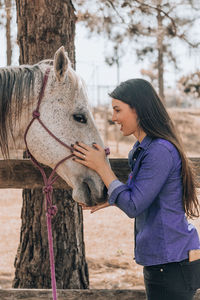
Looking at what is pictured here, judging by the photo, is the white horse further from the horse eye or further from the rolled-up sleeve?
the rolled-up sleeve

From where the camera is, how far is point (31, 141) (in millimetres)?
2018

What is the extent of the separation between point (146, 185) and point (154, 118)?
0.32m

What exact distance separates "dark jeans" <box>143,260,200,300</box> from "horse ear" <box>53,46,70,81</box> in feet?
3.40

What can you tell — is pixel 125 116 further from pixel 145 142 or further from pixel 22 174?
pixel 22 174

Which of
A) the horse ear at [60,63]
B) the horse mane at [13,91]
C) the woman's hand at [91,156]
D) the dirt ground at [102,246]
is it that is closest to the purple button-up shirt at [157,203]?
the woman's hand at [91,156]

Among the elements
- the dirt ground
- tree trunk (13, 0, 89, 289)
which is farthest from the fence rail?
the dirt ground

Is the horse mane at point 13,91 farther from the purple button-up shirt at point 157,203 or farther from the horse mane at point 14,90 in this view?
the purple button-up shirt at point 157,203

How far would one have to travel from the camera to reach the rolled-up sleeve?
160 cm

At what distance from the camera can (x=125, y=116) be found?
1752mm

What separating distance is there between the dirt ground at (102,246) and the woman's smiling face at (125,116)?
9.00 ft

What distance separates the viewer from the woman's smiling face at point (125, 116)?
175cm

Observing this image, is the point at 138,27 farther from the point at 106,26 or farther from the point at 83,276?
the point at 83,276

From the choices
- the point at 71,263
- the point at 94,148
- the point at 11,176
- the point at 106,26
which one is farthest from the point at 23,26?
the point at 106,26

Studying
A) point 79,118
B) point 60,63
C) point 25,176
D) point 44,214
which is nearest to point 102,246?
point 44,214
